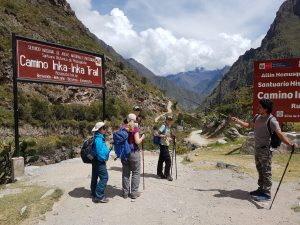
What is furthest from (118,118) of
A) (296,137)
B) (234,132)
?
(296,137)

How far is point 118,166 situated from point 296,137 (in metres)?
7.59

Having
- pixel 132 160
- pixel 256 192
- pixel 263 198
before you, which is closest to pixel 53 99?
pixel 132 160

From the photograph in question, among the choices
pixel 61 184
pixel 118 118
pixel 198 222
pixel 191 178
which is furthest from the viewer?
pixel 118 118

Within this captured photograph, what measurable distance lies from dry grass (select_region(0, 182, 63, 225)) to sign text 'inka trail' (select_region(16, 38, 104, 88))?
11.8 feet

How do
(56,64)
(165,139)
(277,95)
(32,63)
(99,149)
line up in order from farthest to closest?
(277,95), (56,64), (32,63), (165,139), (99,149)

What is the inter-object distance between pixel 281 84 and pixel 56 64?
8990 millimetres

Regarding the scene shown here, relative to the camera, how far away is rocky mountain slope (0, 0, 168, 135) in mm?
42250

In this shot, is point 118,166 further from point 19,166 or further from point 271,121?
point 271,121

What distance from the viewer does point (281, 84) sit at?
599 inches

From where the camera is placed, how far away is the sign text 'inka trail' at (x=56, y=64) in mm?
10977

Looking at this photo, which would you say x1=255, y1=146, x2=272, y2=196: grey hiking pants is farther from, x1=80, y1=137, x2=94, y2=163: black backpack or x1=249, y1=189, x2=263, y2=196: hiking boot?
x1=80, y1=137, x2=94, y2=163: black backpack

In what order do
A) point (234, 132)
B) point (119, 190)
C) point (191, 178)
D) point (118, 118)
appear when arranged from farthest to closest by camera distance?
point (118, 118) → point (234, 132) → point (191, 178) → point (119, 190)

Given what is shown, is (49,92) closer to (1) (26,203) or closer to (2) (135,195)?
(1) (26,203)

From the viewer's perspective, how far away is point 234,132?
2659 centimetres
